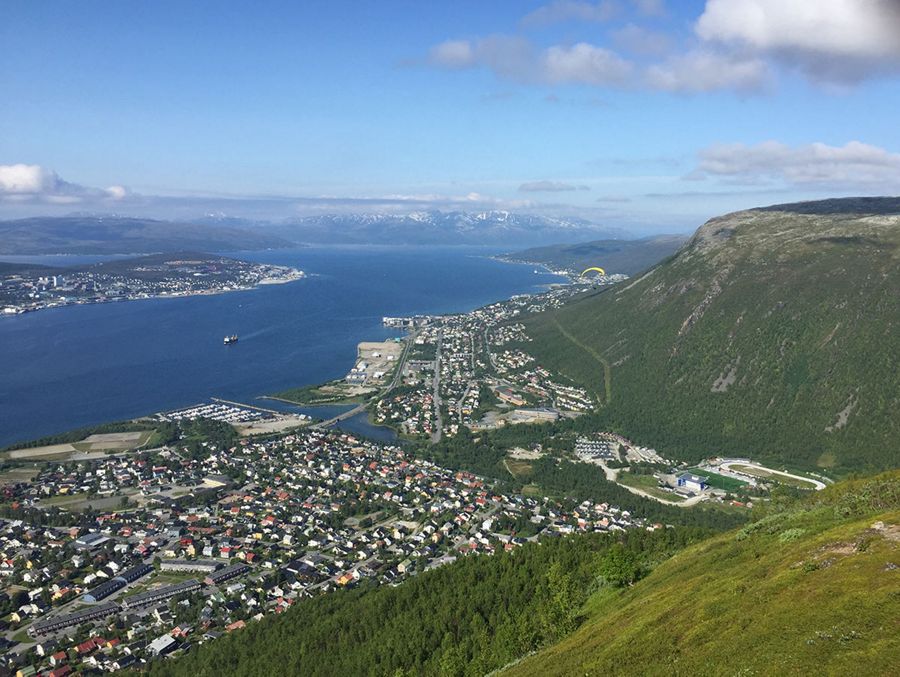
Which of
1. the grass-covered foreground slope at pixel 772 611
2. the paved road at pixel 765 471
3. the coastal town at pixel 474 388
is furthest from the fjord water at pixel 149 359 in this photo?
the grass-covered foreground slope at pixel 772 611

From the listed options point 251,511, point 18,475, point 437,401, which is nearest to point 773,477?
point 437,401

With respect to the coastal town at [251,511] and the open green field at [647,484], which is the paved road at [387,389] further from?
the open green field at [647,484]

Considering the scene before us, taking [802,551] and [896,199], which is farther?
[896,199]

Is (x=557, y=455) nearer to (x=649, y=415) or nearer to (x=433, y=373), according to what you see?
(x=649, y=415)

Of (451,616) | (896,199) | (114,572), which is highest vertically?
(896,199)

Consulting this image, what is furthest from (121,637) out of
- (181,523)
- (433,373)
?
(433,373)

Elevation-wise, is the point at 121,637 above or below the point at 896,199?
below

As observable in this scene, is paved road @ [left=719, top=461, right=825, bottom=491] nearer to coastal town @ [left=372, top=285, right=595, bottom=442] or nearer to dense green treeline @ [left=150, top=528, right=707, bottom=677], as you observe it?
coastal town @ [left=372, top=285, right=595, bottom=442]
